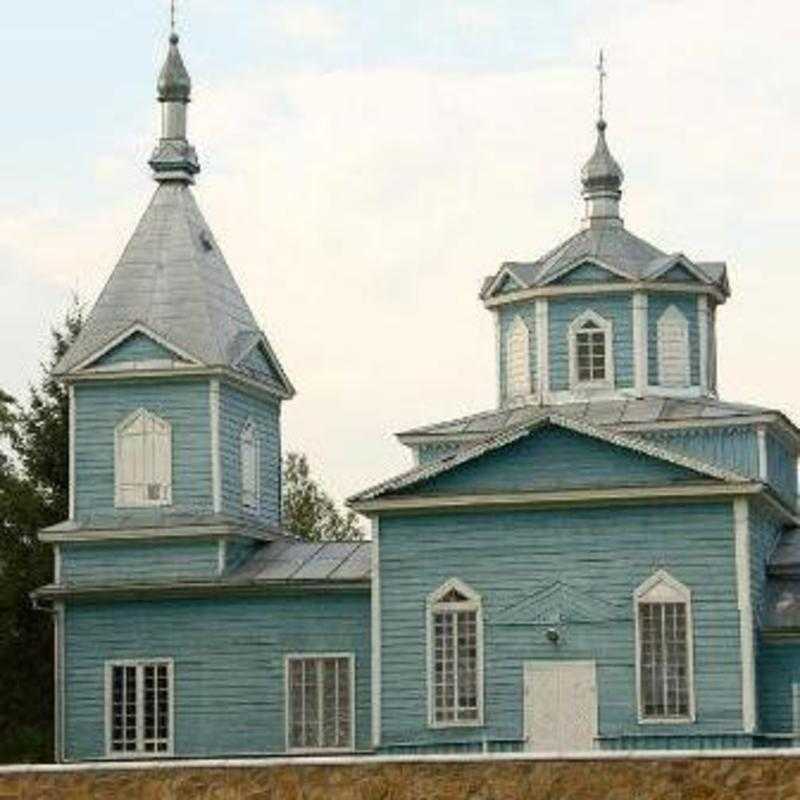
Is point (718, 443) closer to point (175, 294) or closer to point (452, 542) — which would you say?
point (452, 542)

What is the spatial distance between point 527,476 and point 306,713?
5.15 meters

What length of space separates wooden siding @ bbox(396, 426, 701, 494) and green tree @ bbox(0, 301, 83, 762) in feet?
50.7

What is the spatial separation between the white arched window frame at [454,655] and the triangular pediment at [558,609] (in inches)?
18.6

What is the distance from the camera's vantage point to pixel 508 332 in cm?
4103

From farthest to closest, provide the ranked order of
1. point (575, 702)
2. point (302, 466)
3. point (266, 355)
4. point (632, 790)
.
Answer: point (302, 466), point (266, 355), point (575, 702), point (632, 790)

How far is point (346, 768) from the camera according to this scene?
25281 millimetres

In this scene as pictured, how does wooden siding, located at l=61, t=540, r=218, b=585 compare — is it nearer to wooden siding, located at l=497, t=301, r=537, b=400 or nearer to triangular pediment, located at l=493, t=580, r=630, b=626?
triangular pediment, located at l=493, t=580, r=630, b=626

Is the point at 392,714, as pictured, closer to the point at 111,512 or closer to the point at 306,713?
the point at 306,713

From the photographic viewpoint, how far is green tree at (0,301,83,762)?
49625mm


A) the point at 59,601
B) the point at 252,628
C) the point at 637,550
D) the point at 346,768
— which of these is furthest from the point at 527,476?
the point at 346,768

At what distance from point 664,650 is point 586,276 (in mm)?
7554

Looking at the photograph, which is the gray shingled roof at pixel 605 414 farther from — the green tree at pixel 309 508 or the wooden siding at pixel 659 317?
the green tree at pixel 309 508

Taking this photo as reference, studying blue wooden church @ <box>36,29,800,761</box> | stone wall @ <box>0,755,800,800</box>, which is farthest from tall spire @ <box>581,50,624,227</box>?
stone wall @ <box>0,755,800,800</box>

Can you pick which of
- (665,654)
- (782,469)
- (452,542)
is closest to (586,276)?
(782,469)
